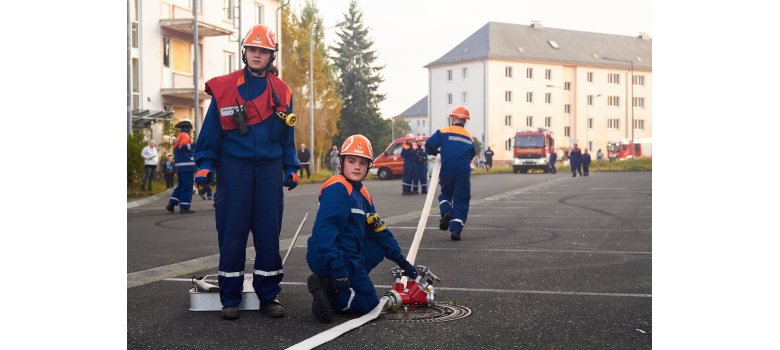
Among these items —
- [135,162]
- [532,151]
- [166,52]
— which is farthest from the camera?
[532,151]

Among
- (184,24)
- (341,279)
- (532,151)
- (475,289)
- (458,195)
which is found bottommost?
(475,289)

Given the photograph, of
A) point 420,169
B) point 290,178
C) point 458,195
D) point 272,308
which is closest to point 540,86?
point 420,169

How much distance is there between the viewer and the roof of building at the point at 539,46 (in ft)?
324

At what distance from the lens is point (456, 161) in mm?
12703

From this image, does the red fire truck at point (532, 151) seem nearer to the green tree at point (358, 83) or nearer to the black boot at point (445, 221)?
the green tree at point (358, 83)

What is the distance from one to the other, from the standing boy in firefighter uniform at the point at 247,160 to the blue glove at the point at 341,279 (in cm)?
46

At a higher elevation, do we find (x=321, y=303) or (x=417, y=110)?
(x=417, y=110)

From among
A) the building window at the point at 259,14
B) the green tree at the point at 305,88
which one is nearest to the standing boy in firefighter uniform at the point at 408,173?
the building window at the point at 259,14

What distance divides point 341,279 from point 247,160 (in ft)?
3.44

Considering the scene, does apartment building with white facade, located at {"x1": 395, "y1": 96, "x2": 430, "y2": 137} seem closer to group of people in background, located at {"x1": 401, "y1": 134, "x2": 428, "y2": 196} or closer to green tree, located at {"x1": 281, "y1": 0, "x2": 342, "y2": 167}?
green tree, located at {"x1": 281, "y1": 0, "x2": 342, "y2": 167}

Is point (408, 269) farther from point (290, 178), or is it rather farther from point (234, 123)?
point (234, 123)

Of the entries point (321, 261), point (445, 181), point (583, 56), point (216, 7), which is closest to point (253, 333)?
point (321, 261)
